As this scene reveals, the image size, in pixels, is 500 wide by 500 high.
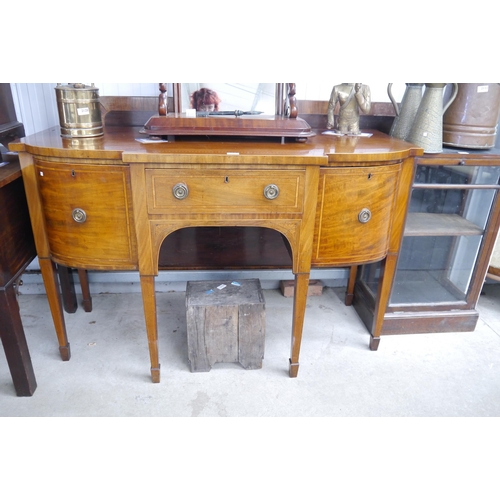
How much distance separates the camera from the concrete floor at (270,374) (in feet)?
5.20

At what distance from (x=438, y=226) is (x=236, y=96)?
109 cm

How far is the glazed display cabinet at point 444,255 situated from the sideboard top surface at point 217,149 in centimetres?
40

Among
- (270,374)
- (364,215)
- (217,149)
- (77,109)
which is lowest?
(270,374)

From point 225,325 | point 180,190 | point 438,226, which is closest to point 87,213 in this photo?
point 180,190

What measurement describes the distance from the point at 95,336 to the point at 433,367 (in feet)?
5.11

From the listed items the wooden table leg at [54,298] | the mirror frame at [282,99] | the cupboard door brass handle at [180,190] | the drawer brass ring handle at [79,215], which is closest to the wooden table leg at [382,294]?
the mirror frame at [282,99]

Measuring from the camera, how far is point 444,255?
2.08m

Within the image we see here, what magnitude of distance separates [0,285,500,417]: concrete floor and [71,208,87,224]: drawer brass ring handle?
702 millimetres

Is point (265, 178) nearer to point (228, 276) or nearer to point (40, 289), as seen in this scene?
point (228, 276)

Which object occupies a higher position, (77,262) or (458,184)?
(458,184)

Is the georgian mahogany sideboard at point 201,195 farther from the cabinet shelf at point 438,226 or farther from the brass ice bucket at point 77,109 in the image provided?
the cabinet shelf at point 438,226

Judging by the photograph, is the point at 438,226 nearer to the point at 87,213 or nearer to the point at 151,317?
the point at 151,317

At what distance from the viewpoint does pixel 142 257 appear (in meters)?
1.48

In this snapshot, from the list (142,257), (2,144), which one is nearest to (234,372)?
(142,257)
